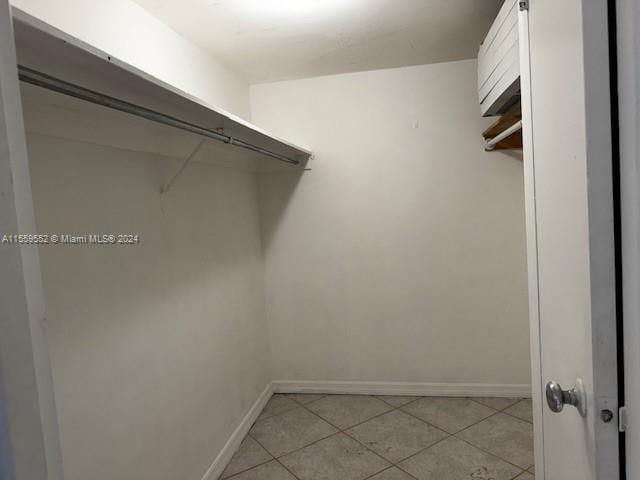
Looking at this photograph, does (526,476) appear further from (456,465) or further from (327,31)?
(327,31)

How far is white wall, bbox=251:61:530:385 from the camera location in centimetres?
285

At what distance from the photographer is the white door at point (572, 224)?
0.75 m

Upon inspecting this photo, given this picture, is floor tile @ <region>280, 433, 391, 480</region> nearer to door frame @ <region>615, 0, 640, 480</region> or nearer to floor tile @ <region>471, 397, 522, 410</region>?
floor tile @ <region>471, 397, 522, 410</region>

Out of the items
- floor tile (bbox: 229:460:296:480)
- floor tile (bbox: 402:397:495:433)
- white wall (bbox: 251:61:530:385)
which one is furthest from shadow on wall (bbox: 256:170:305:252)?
floor tile (bbox: 402:397:495:433)

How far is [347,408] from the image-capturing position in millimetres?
2906

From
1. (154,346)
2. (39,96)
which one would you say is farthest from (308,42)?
(154,346)

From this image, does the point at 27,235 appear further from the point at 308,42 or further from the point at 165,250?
the point at 308,42

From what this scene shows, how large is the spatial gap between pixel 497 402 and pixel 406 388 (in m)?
0.64

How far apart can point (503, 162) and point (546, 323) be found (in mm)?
1929

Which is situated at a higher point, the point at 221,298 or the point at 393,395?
the point at 221,298

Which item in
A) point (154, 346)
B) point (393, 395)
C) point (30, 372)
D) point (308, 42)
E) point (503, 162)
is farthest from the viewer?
point (393, 395)

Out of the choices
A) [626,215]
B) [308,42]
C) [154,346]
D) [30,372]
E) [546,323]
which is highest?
[308,42]

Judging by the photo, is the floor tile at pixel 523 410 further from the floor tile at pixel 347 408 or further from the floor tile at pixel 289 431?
the floor tile at pixel 289 431

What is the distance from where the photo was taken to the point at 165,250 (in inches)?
75.3
